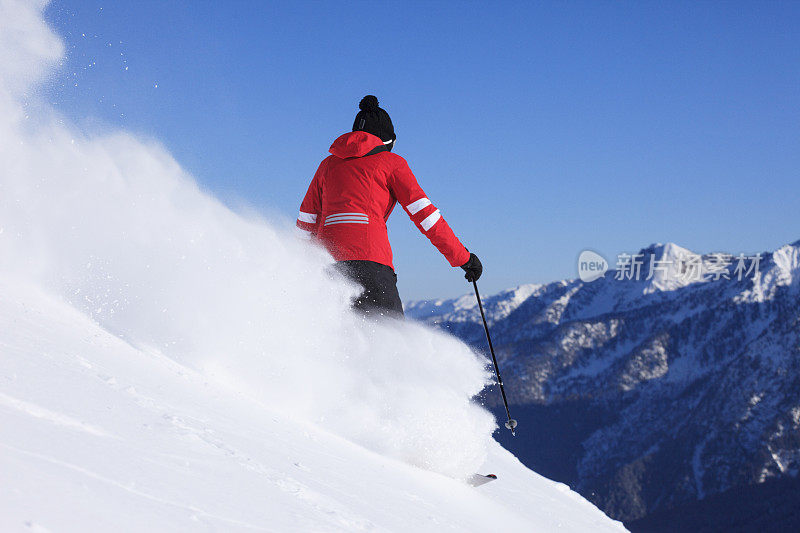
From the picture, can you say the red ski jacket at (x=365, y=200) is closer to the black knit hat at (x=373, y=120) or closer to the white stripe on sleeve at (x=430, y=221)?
the white stripe on sleeve at (x=430, y=221)

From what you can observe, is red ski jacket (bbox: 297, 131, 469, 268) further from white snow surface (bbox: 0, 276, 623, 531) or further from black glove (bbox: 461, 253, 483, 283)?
white snow surface (bbox: 0, 276, 623, 531)

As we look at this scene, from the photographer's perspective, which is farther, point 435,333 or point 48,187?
point 435,333

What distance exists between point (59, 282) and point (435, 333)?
3298mm

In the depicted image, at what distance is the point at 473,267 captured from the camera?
19.7 feet

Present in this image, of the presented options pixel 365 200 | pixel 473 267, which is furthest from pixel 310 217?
pixel 473 267

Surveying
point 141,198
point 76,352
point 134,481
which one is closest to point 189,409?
point 76,352

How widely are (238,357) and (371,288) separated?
123 cm

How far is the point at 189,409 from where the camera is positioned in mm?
3385

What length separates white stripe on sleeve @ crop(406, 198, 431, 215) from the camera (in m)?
5.51

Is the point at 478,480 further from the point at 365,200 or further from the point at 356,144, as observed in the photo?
the point at 356,144

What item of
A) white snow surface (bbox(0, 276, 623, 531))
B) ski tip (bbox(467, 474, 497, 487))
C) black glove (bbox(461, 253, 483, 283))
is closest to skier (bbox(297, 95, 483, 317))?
black glove (bbox(461, 253, 483, 283))

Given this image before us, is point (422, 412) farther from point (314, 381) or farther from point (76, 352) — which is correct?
point (76, 352)

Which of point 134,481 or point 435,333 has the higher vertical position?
point 435,333

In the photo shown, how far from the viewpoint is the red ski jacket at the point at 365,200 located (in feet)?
17.5
